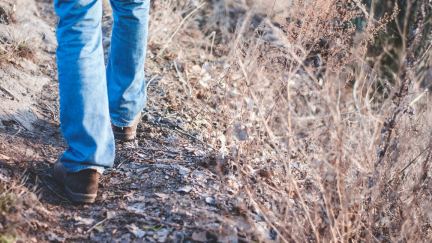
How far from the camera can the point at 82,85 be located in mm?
2514

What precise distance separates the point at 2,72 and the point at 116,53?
936mm

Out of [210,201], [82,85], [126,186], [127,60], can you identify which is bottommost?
[126,186]

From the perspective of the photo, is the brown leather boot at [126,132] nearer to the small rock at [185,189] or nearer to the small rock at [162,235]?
the small rock at [185,189]

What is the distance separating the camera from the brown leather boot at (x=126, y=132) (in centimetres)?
330

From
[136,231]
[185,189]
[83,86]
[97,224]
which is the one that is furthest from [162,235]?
[83,86]

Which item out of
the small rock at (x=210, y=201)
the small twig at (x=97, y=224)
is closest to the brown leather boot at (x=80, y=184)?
the small twig at (x=97, y=224)

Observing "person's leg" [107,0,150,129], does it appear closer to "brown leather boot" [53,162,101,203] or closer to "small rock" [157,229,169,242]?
"brown leather boot" [53,162,101,203]

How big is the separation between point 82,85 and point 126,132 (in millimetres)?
828

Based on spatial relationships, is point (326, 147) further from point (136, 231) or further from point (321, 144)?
point (136, 231)

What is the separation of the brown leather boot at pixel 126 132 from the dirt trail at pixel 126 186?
38 millimetres

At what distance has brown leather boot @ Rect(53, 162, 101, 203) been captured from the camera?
263 centimetres

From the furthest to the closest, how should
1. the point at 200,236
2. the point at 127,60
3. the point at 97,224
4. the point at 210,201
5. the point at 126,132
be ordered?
the point at 126,132
the point at 127,60
the point at 210,201
the point at 97,224
the point at 200,236

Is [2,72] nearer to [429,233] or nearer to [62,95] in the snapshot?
[62,95]

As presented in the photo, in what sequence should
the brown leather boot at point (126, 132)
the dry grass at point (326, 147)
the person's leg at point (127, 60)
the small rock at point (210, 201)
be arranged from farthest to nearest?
the brown leather boot at point (126, 132) < the person's leg at point (127, 60) < the small rock at point (210, 201) < the dry grass at point (326, 147)
